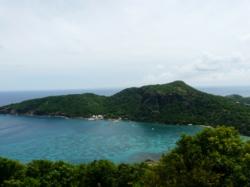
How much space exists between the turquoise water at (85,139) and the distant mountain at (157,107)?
9686mm

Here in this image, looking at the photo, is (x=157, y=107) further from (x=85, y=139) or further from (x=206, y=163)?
(x=206, y=163)

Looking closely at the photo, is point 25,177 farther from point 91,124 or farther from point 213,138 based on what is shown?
point 91,124

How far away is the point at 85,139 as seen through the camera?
101m

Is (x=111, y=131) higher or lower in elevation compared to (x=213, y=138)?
Answer: lower

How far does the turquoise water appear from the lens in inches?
3118

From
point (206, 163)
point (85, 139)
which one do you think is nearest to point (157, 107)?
point (85, 139)

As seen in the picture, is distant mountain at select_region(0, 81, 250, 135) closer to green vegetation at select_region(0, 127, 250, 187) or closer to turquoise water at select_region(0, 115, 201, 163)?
turquoise water at select_region(0, 115, 201, 163)

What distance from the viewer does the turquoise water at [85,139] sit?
7919cm

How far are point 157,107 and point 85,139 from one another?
5199 centimetres

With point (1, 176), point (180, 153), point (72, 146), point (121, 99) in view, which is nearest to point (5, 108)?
point (121, 99)

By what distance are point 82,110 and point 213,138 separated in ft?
443

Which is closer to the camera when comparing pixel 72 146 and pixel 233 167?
pixel 233 167

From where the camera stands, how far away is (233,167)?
20422 mm

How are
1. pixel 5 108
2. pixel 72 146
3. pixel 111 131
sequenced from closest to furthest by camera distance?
pixel 72 146
pixel 111 131
pixel 5 108
